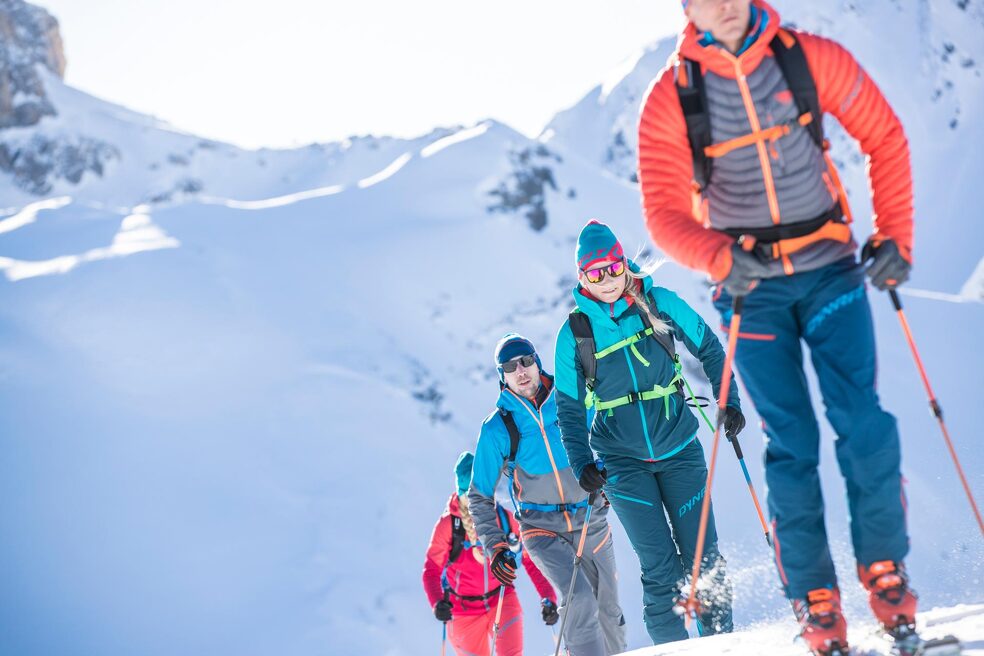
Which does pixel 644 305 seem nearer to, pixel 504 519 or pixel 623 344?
pixel 623 344

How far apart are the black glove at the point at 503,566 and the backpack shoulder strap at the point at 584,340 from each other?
76.6 inches

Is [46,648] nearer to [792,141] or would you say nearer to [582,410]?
[582,410]

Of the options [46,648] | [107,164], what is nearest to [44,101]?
[107,164]

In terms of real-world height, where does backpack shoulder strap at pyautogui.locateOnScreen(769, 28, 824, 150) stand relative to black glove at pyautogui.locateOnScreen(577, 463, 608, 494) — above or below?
above

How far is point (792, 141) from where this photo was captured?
311 cm

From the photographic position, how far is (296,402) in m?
23.8

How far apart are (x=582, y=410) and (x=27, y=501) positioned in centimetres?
1835

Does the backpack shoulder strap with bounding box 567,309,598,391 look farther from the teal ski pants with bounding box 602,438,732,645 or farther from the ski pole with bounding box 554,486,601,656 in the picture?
the ski pole with bounding box 554,486,601,656

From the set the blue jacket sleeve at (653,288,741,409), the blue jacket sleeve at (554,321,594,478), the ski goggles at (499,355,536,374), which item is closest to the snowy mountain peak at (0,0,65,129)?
the ski goggles at (499,355,536,374)

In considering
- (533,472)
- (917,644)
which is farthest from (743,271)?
(533,472)

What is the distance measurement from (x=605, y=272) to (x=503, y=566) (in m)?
2.56

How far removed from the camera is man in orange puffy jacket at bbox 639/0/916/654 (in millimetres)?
2967

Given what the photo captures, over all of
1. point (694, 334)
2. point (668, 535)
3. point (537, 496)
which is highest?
point (694, 334)

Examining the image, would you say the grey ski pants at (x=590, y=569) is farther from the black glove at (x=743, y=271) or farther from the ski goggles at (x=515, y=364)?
the black glove at (x=743, y=271)
